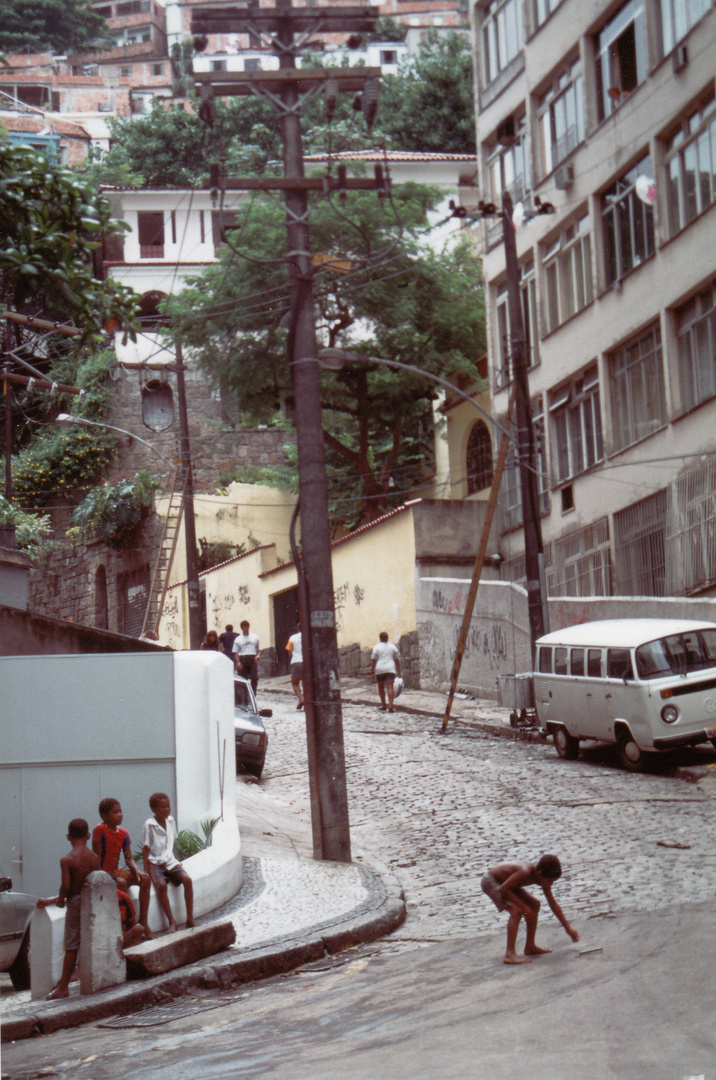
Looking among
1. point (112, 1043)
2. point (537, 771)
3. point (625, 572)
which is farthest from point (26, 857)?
point (625, 572)

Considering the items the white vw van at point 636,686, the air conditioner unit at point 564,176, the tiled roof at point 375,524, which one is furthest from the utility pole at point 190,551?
the white vw van at point 636,686

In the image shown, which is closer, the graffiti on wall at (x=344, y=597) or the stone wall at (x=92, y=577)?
the graffiti on wall at (x=344, y=597)

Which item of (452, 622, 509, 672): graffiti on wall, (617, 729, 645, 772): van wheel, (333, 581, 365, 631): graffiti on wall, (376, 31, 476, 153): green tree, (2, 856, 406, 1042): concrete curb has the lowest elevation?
(2, 856, 406, 1042): concrete curb

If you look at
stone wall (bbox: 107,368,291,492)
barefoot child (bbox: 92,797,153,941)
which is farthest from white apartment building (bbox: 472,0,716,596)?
stone wall (bbox: 107,368,291,492)

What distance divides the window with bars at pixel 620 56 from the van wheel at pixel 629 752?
14506 mm

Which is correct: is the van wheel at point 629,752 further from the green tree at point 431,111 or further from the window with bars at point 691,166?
the green tree at point 431,111

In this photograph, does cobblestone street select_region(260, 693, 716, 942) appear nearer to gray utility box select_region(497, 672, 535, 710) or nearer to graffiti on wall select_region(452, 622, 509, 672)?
gray utility box select_region(497, 672, 535, 710)

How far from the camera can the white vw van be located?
1702 centimetres

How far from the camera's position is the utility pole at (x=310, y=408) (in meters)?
14.5

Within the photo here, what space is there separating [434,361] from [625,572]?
12.6 meters

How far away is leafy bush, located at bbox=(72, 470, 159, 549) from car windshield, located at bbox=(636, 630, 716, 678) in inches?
1157

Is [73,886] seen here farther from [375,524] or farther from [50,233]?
[375,524]

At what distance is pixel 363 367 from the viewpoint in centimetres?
3762

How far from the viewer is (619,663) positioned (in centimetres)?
1783
